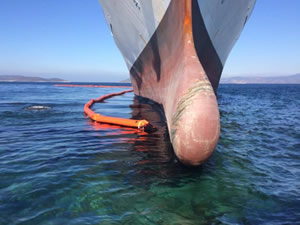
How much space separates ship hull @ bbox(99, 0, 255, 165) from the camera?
441cm

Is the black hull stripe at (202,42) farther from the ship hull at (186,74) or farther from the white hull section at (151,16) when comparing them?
the white hull section at (151,16)

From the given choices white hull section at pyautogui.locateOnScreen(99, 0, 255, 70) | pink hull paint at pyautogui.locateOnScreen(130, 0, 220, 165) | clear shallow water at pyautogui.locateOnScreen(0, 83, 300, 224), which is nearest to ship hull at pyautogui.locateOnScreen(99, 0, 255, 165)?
pink hull paint at pyautogui.locateOnScreen(130, 0, 220, 165)

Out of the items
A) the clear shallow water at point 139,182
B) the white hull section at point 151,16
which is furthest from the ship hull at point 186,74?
the clear shallow water at point 139,182

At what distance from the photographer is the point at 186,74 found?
5.46 m

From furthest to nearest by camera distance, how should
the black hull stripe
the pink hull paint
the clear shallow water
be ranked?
the black hull stripe → the pink hull paint → the clear shallow water

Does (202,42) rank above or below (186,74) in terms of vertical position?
above

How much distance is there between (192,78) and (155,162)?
82.6 inches

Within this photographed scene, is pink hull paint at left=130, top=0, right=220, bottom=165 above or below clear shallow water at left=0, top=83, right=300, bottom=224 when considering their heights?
above

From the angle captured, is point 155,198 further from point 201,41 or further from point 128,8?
point 128,8

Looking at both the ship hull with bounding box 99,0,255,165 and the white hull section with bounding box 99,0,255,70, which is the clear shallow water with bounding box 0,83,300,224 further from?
the white hull section with bounding box 99,0,255,70

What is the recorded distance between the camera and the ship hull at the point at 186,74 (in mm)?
4414

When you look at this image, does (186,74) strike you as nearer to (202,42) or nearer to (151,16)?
(202,42)

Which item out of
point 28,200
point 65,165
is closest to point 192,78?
point 65,165

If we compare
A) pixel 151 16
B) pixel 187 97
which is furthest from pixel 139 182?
pixel 151 16
